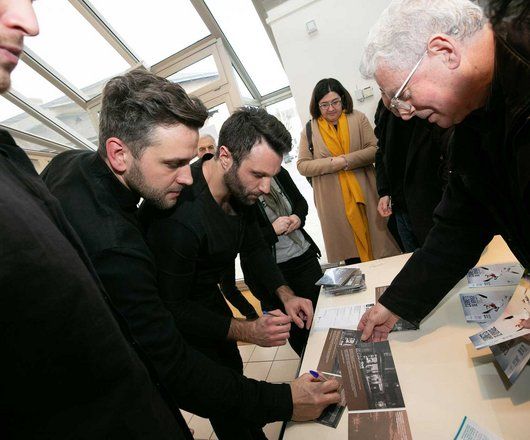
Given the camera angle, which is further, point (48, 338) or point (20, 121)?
point (20, 121)

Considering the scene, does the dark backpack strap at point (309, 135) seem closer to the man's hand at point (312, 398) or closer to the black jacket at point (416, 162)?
the black jacket at point (416, 162)

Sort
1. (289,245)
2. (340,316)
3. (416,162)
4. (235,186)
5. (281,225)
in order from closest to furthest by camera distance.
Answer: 1. (340,316)
2. (235,186)
3. (416,162)
4. (281,225)
5. (289,245)

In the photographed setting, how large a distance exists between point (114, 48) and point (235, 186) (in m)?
3.71

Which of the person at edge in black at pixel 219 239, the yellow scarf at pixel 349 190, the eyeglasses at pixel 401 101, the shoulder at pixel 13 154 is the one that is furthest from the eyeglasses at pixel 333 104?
the shoulder at pixel 13 154

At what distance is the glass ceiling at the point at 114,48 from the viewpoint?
375cm

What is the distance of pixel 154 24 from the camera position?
408 centimetres

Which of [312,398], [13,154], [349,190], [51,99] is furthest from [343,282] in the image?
[51,99]

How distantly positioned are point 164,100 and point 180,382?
97 cm

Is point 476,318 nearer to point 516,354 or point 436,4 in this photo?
point 516,354

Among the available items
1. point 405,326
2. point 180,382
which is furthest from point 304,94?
point 180,382

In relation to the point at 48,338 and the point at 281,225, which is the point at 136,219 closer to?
the point at 48,338

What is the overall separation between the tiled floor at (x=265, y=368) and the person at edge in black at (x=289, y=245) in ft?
1.75

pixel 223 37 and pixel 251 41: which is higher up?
pixel 223 37

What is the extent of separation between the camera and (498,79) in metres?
0.73
